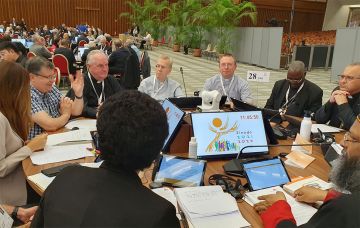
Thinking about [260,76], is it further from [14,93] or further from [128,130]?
[128,130]

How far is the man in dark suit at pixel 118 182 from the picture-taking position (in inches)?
35.7

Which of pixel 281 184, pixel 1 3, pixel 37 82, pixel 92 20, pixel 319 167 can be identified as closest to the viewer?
pixel 281 184

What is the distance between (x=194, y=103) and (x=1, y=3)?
66.5 ft

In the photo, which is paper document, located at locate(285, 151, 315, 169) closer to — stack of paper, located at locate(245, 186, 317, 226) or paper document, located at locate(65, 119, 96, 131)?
stack of paper, located at locate(245, 186, 317, 226)

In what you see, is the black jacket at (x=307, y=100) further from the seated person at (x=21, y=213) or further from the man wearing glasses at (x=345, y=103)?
the seated person at (x=21, y=213)

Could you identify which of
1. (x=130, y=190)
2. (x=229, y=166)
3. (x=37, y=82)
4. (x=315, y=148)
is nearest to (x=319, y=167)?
(x=315, y=148)

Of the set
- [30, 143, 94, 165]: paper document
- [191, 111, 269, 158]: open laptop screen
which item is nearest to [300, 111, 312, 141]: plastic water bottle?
[191, 111, 269, 158]: open laptop screen

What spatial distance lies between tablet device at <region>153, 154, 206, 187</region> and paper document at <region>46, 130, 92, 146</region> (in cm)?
88

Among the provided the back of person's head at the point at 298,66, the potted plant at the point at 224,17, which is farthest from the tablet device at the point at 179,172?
the potted plant at the point at 224,17

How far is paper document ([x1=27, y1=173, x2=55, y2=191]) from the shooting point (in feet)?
5.71

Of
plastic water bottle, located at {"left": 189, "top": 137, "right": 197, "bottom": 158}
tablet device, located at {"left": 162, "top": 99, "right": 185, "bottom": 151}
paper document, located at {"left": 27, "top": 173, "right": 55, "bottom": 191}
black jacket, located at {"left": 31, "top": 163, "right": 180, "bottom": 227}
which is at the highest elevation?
black jacket, located at {"left": 31, "top": 163, "right": 180, "bottom": 227}

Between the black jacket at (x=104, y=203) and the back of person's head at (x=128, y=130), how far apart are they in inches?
1.7

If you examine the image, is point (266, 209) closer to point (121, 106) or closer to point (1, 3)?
point (121, 106)

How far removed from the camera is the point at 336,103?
10.5ft
